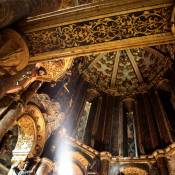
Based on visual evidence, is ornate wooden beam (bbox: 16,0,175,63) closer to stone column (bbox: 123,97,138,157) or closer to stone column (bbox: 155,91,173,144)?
stone column (bbox: 155,91,173,144)

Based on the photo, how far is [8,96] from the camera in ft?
22.1

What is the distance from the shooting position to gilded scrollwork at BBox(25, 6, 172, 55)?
158 inches

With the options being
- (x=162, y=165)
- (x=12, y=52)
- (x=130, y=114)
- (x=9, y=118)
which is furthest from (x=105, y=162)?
(x=12, y=52)

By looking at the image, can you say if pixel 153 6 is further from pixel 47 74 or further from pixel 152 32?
pixel 47 74

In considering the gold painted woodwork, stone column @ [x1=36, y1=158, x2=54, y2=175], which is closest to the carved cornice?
the gold painted woodwork

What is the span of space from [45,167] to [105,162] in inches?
91.0

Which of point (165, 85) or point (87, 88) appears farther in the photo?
point (87, 88)

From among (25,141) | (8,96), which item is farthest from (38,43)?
(25,141)

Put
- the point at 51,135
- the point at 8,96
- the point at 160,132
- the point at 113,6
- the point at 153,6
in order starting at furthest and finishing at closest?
the point at 160,132
the point at 51,135
the point at 8,96
the point at 113,6
the point at 153,6

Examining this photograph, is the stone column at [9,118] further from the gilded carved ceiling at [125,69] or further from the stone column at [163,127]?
the gilded carved ceiling at [125,69]

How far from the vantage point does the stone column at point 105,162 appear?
904cm

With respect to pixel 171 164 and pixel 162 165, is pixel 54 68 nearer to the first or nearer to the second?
pixel 162 165

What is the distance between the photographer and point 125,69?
16.1m

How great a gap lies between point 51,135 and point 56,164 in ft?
3.66
